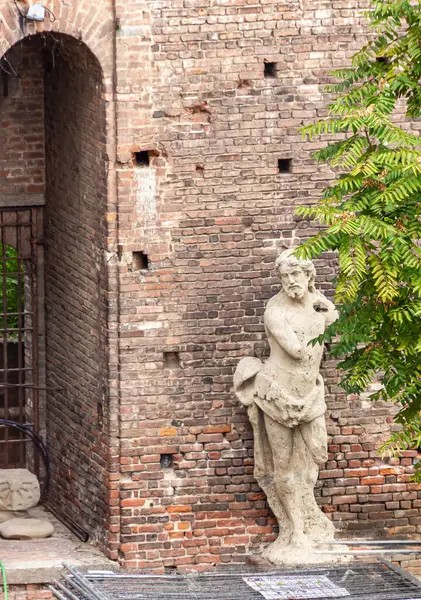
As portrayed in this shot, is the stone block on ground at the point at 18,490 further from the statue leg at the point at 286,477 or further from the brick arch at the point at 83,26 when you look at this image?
the brick arch at the point at 83,26

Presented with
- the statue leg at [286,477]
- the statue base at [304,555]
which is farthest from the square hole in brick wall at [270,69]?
the statue base at [304,555]

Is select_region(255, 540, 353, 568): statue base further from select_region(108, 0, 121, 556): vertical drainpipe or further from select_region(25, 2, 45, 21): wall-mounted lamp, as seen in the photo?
select_region(25, 2, 45, 21): wall-mounted lamp

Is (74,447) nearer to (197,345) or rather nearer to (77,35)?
(197,345)

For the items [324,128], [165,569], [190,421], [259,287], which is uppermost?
[324,128]

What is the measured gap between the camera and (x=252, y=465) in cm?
1753

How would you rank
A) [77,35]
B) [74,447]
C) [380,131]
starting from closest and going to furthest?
[380,131]
[77,35]
[74,447]

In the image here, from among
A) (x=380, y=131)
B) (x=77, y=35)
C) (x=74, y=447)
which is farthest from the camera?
(x=74, y=447)

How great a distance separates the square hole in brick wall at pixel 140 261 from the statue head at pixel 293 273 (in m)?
1.11

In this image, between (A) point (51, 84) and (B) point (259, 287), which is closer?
(B) point (259, 287)

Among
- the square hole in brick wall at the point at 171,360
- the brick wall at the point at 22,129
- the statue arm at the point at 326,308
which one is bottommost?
the square hole in brick wall at the point at 171,360

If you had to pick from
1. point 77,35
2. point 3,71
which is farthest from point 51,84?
point 77,35

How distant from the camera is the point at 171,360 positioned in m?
17.4

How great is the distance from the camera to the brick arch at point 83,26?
16844mm

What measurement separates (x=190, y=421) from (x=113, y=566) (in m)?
1.36
